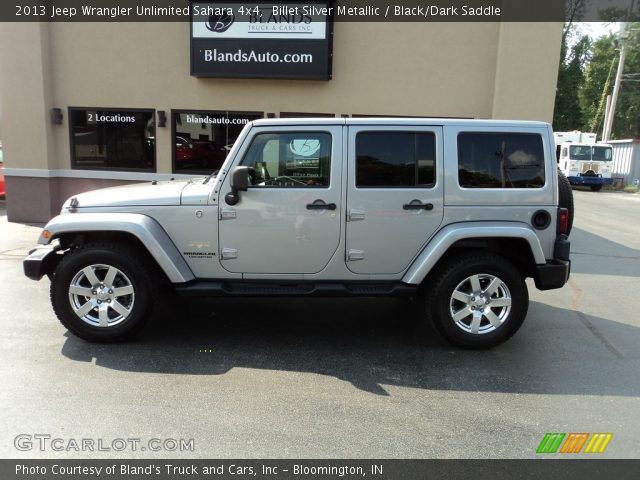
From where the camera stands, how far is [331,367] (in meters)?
4.11

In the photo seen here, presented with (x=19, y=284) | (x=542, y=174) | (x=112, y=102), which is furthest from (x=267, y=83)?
(x=542, y=174)

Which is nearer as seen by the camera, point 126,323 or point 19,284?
point 126,323

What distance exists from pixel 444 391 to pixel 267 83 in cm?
718

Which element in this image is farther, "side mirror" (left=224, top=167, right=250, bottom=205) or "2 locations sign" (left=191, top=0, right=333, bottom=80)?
"2 locations sign" (left=191, top=0, right=333, bottom=80)

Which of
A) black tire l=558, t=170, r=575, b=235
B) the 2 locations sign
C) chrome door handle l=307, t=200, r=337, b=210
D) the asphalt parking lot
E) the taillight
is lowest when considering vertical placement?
the asphalt parking lot

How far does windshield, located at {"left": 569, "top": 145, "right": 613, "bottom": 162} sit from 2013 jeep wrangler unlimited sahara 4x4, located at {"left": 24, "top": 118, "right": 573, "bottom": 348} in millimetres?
23616

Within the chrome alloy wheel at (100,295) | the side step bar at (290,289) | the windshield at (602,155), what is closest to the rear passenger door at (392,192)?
the side step bar at (290,289)

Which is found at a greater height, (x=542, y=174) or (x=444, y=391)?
(x=542, y=174)

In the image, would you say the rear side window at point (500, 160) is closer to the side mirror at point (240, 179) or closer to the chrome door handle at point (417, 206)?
the chrome door handle at point (417, 206)

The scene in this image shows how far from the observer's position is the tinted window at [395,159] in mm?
4371

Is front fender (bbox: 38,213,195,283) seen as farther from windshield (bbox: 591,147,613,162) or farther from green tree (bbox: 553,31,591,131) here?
green tree (bbox: 553,31,591,131)

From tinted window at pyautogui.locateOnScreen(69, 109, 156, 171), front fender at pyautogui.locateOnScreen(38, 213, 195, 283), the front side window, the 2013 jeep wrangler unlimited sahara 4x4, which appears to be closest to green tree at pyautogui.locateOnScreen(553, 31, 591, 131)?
tinted window at pyautogui.locateOnScreen(69, 109, 156, 171)

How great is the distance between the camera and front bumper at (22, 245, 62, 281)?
14.2ft

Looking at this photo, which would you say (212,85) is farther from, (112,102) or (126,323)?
(126,323)
